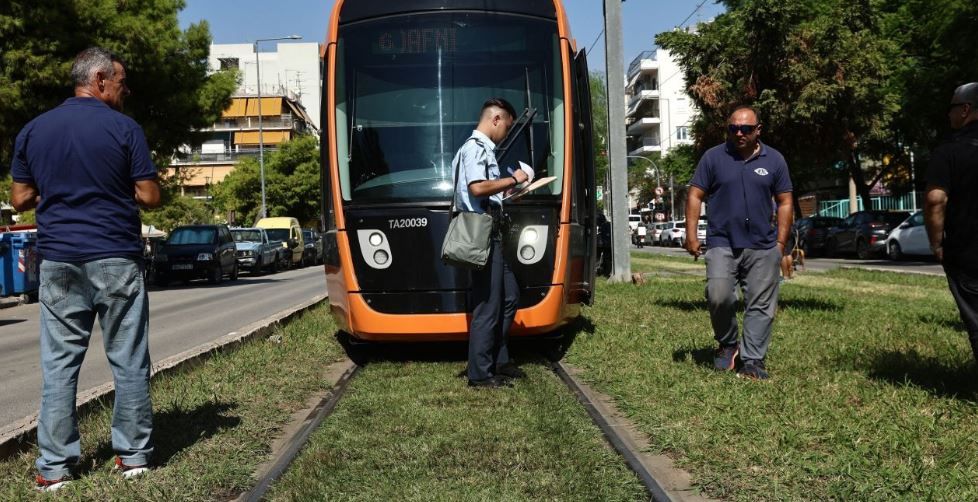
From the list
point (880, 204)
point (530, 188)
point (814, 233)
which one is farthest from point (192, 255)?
point (880, 204)

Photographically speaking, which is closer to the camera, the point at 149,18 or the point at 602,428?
the point at 602,428

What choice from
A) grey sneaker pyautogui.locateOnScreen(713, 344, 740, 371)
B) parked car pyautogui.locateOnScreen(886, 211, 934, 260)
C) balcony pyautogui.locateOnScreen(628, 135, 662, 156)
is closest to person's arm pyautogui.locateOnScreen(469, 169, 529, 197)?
grey sneaker pyautogui.locateOnScreen(713, 344, 740, 371)

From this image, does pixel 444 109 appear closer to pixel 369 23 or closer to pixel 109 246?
pixel 369 23

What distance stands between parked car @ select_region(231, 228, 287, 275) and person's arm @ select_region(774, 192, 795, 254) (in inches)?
1034

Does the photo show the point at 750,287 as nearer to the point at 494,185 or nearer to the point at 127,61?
the point at 494,185

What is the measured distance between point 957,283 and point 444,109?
4109 millimetres

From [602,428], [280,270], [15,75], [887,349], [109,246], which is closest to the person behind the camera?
[109,246]

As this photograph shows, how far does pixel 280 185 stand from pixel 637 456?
199 feet

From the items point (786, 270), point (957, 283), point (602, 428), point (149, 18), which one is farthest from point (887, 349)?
point (149, 18)

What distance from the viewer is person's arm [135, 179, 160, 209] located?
4207mm

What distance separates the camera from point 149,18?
24.2 meters

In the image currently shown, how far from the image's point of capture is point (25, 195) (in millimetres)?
4156

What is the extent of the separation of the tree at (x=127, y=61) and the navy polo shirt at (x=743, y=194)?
17.4 meters

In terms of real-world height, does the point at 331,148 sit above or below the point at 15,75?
below
